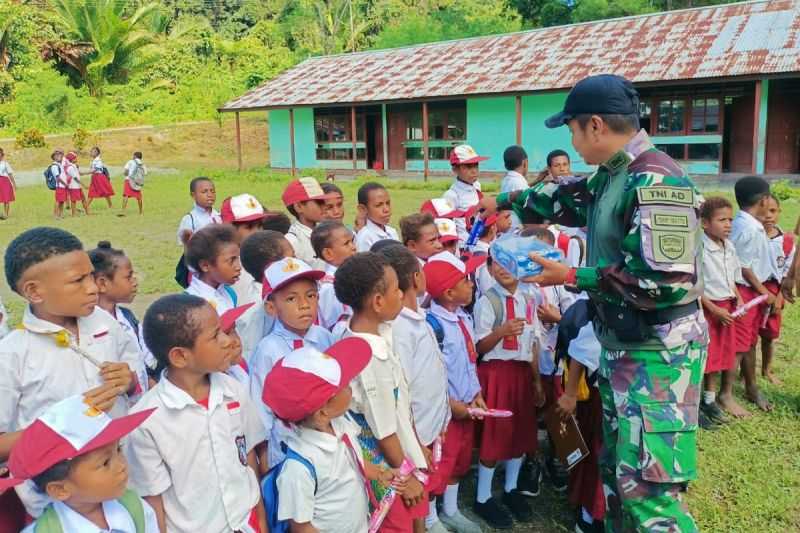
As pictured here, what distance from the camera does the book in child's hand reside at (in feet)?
10.0

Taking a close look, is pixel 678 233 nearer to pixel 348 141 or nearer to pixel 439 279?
pixel 439 279

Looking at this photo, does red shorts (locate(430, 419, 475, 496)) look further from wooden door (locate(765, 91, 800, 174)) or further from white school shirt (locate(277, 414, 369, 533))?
wooden door (locate(765, 91, 800, 174))

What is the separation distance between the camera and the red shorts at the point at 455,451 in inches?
123

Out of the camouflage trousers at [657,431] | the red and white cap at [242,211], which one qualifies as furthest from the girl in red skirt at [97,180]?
the camouflage trousers at [657,431]

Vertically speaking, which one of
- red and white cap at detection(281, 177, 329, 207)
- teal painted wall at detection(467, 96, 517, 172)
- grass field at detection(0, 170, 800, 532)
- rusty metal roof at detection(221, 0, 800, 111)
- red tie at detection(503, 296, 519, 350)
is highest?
rusty metal roof at detection(221, 0, 800, 111)

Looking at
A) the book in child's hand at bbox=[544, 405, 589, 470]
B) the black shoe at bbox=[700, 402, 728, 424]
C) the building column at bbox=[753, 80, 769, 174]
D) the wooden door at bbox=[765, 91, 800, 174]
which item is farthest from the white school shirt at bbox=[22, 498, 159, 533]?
the wooden door at bbox=[765, 91, 800, 174]

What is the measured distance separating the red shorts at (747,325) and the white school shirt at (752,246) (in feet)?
0.29

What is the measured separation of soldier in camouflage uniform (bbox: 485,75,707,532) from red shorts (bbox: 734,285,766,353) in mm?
2262

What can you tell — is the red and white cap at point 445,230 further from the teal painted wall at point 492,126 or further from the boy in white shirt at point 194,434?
the teal painted wall at point 492,126

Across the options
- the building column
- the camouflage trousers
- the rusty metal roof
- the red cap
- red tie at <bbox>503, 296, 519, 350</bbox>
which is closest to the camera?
the camouflage trousers

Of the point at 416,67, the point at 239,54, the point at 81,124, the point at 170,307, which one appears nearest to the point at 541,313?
the point at 170,307

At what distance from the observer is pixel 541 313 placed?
3.48 metres

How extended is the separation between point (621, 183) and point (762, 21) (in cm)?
1747

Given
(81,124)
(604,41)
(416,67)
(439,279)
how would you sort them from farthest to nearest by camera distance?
(81,124)
(416,67)
(604,41)
(439,279)
